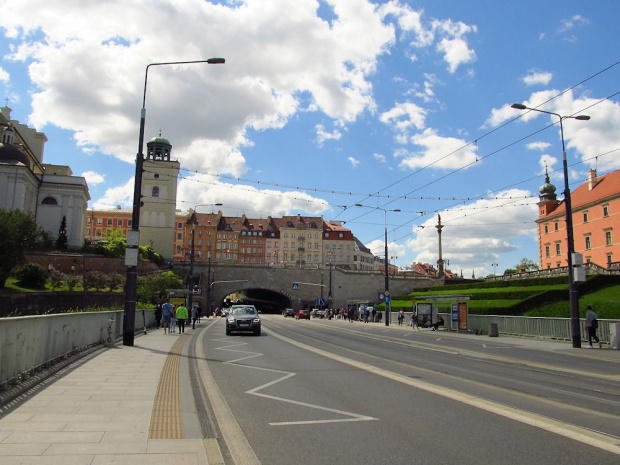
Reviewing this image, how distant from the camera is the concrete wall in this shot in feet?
27.3

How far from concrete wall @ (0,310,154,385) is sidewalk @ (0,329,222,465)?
0.52 m

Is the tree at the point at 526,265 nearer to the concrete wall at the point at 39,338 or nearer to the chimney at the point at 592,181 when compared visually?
the chimney at the point at 592,181

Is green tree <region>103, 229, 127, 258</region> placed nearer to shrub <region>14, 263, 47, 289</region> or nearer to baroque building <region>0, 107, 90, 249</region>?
baroque building <region>0, 107, 90, 249</region>

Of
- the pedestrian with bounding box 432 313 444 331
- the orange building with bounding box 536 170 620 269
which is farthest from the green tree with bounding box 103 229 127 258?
the orange building with bounding box 536 170 620 269

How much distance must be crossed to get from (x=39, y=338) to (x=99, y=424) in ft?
15.1

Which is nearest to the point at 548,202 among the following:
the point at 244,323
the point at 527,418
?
the point at 244,323

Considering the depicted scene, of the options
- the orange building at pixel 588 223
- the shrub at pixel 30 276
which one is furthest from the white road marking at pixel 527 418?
the orange building at pixel 588 223

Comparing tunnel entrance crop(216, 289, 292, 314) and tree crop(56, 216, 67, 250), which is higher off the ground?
tree crop(56, 216, 67, 250)

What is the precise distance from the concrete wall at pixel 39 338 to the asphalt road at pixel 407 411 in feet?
10.2

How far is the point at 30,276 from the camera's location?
48.4 m

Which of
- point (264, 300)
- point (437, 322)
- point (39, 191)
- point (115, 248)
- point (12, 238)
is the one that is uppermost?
point (39, 191)

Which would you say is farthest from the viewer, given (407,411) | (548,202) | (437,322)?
(548,202)

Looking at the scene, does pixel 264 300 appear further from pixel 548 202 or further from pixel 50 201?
pixel 548 202

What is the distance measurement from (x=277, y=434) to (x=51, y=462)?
268cm
